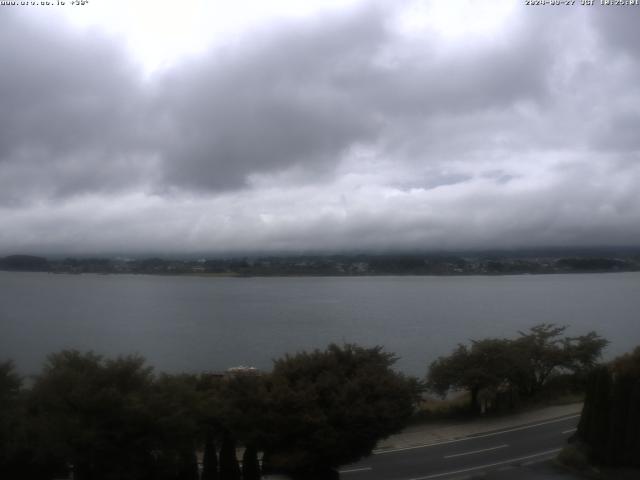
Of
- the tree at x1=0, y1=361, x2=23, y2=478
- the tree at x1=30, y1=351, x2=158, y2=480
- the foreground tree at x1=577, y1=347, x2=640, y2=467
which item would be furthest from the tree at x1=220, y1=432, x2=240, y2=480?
the foreground tree at x1=577, y1=347, x2=640, y2=467

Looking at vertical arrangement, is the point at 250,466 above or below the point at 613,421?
below

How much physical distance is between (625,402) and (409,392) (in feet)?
18.3

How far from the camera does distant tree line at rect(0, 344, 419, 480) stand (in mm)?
13008

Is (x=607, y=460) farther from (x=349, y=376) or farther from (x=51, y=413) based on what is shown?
(x=51, y=413)

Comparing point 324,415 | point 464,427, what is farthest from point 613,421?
point 324,415

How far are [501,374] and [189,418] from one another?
16.3m

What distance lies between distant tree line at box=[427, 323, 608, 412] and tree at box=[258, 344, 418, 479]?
11.2m

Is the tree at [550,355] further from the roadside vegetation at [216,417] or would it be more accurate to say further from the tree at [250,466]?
the tree at [250,466]

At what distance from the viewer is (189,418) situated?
44.8ft

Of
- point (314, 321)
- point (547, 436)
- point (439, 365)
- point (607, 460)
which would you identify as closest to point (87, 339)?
point (314, 321)

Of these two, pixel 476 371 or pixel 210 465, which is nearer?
pixel 210 465

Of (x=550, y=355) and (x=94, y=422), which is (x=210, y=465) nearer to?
(x=94, y=422)

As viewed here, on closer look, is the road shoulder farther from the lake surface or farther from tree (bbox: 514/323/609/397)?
the lake surface

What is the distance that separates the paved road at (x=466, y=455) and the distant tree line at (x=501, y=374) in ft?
13.8
